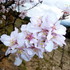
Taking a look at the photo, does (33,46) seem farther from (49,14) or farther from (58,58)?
(58,58)

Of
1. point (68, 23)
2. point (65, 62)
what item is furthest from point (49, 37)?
point (68, 23)

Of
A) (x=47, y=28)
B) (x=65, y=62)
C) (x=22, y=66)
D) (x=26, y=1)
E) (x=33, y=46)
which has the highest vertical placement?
(x=47, y=28)

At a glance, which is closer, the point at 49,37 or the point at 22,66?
the point at 49,37

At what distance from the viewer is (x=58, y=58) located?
3910mm

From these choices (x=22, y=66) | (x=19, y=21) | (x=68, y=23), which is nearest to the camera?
(x=22, y=66)

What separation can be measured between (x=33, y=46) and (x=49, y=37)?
0.11 m

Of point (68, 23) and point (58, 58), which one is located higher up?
point (68, 23)

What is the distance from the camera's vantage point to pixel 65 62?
12.6 ft

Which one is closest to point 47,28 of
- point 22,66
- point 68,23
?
point 22,66

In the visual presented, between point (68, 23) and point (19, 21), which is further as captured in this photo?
point (19, 21)

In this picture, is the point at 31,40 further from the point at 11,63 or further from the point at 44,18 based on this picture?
the point at 11,63

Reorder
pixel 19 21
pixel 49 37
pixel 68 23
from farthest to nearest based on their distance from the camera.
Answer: pixel 19 21 → pixel 68 23 → pixel 49 37

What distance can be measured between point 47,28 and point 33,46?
12cm

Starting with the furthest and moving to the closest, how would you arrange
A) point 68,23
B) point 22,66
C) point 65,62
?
1. point 68,23
2. point 65,62
3. point 22,66
